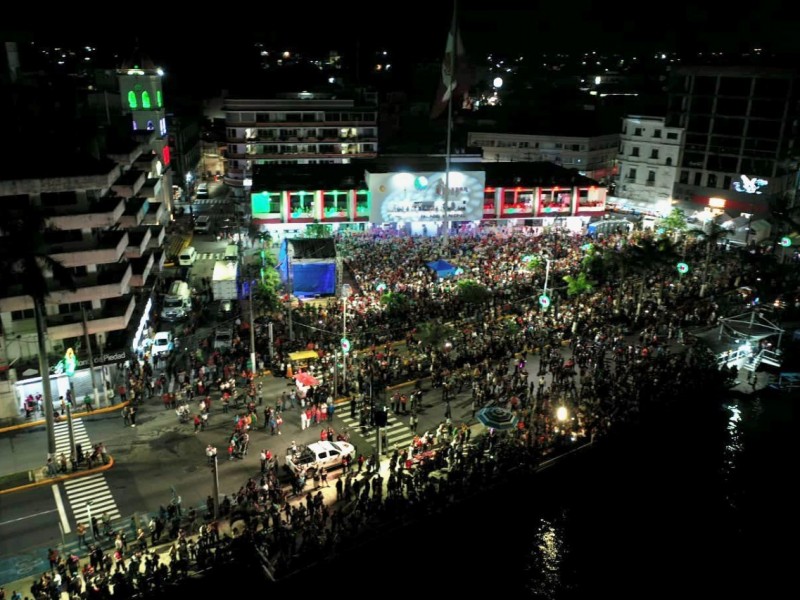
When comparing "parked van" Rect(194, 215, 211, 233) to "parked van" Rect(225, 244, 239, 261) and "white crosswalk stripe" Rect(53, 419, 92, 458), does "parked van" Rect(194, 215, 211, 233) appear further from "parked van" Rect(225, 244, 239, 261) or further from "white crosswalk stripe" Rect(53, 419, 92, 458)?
"white crosswalk stripe" Rect(53, 419, 92, 458)

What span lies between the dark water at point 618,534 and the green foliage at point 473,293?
14625 mm

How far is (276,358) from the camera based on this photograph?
42.5 m

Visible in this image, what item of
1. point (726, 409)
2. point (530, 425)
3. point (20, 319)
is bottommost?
point (726, 409)

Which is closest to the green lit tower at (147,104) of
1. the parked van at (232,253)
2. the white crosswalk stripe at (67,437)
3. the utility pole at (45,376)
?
the parked van at (232,253)

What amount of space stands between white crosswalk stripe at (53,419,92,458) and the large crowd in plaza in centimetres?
367

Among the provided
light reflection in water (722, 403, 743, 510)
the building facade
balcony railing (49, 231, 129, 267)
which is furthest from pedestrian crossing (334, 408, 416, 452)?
the building facade

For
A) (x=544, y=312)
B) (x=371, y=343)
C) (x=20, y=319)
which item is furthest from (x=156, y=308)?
(x=544, y=312)

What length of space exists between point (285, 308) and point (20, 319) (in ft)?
57.1

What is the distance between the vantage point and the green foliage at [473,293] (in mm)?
48688

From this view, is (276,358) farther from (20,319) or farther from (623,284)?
(623,284)

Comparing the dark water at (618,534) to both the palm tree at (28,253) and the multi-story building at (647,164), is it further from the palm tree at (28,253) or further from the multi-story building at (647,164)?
the multi-story building at (647,164)

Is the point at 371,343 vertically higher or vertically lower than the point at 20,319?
lower

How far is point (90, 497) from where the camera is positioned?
30.4 m

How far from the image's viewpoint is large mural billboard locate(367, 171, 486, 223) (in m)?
67.6
